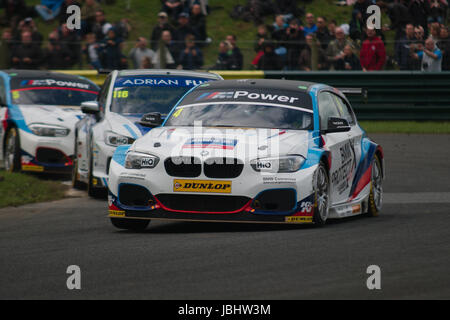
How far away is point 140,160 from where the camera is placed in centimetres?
916

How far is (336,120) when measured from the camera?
32.6ft

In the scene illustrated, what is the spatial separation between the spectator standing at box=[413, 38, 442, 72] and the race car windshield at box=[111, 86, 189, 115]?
347 inches

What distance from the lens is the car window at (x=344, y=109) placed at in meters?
11.1

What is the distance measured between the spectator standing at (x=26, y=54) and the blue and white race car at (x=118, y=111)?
9.38 meters

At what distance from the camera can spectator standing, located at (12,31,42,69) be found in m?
22.7

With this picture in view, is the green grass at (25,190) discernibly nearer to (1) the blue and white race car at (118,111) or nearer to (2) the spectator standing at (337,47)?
(1) the blue and white race car at (118,111)

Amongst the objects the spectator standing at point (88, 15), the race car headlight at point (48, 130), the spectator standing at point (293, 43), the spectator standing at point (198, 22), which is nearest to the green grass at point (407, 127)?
the spectator standing at point (293, 43)

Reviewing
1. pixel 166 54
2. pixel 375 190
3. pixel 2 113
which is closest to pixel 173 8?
pixel 166 54

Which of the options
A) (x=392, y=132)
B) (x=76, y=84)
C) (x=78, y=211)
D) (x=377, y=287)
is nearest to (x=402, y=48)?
(x=392, y=132)

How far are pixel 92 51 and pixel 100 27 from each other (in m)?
0.85

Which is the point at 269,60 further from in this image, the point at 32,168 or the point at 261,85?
the point at 261,85

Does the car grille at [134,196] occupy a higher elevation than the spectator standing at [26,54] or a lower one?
higher

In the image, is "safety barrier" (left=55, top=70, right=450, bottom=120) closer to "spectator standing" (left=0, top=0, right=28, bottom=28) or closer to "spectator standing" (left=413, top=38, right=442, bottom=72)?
"spectator standing" (left=413, top=38, right=442, bottom=72)

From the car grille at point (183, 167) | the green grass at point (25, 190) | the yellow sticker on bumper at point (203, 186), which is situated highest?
the car grille at point (183, 167)
